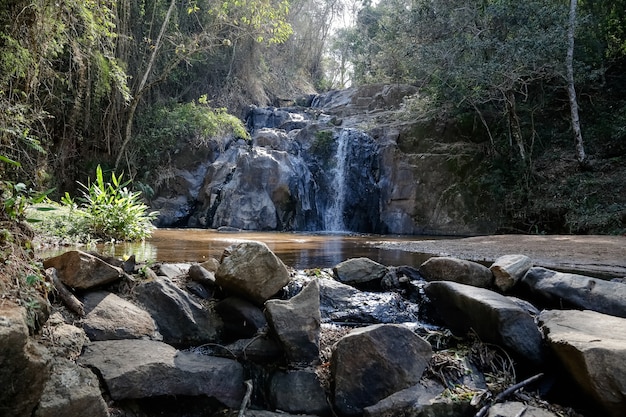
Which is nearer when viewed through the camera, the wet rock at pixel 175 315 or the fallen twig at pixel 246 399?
the fallen twig at pixel 246 399

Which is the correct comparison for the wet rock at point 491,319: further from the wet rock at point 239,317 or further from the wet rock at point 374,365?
the wet rock at point 239,317

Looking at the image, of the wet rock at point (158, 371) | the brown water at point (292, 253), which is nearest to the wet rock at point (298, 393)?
the wet rock at point (158, 371)

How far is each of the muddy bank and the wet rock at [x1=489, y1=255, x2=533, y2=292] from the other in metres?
1.71

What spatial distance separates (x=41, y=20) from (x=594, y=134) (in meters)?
13.8

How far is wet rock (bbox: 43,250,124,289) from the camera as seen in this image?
3.04 m

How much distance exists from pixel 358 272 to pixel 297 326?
1.84 m

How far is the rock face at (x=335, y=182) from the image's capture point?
42.6 feet

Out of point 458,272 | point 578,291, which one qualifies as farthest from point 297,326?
point 578,291

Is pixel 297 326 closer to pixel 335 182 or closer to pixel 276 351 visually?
pixel 276 351

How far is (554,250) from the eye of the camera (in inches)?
284

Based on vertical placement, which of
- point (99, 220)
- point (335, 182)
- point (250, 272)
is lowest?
point (250, 272)

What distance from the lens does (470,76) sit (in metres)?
11.7

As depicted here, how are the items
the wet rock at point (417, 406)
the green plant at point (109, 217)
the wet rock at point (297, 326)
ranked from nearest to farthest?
the wet rock at point (417, 406) → the wet rock at point (297, 326) → the green plant at point (109, 217)

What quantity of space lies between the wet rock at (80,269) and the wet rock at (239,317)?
95 centimetres
